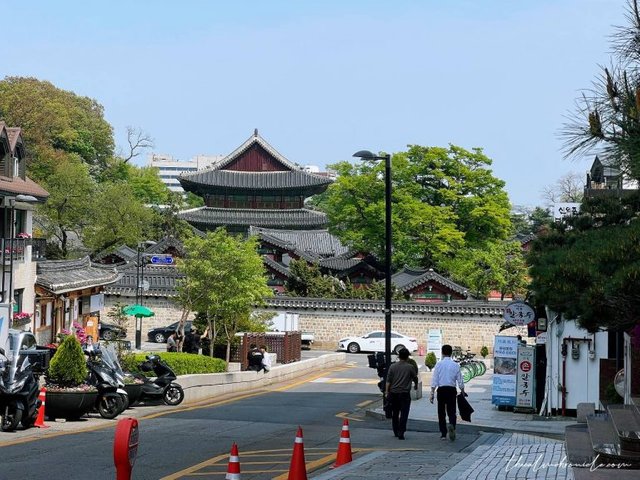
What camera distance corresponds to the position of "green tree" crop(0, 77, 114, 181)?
84.6 m

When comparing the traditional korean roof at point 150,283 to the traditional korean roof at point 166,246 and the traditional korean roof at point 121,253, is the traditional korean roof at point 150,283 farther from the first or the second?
the traditional korean roof at point 166,246

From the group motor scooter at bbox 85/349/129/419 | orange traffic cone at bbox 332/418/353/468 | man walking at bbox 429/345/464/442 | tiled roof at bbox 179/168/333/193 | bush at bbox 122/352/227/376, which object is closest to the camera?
orange traffic cone at bbox 332/418/353/468

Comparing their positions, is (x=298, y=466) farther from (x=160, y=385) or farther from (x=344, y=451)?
(x=160, y=385)

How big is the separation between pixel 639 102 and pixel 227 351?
3653 cm

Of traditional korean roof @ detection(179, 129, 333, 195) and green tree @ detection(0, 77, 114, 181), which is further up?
green tree @ detection(0, 77, 114, 181)

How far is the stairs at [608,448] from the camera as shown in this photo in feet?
35.3

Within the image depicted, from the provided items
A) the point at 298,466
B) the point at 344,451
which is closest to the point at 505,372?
the point at 344,451

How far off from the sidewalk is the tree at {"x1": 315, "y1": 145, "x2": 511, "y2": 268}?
51265mm

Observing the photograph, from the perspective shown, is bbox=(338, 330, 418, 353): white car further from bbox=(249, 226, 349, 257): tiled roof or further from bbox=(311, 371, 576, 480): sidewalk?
bbox=(311, 371, 576, 480): sidewalk

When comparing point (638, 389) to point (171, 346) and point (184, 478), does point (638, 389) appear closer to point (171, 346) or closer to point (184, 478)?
point (184, 478)

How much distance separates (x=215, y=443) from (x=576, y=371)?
9.86 metres

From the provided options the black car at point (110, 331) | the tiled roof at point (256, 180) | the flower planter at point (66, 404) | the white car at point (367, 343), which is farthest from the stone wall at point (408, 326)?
the flower planter at point (66, 404)

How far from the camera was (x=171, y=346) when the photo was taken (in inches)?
1815

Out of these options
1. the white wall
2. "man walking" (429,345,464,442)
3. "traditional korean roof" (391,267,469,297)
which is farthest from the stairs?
"traditional korean roof" (391,267,469,297)
